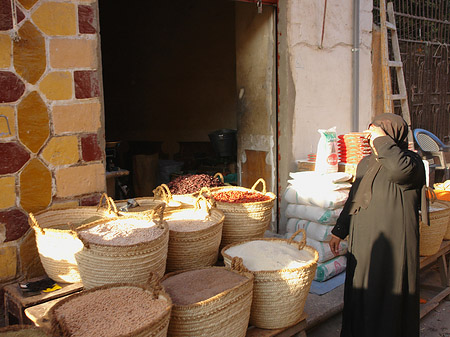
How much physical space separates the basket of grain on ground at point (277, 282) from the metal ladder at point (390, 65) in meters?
3.23

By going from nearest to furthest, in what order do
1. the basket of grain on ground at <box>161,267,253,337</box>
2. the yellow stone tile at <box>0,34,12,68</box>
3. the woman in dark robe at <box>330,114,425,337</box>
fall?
the basket of grain on ground at <box>161,267,253,337</box> → the yellow stone tile at <box>0,34,12,68</box> → the woman in dark robe at <box>330,114,425,337</box>

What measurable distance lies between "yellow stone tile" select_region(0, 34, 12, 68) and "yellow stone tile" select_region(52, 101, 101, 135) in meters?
0.35

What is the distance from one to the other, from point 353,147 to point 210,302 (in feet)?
8.73

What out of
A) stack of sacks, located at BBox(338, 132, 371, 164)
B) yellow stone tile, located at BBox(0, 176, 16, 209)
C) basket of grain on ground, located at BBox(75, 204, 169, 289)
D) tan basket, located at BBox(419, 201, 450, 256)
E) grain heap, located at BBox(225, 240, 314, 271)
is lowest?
tan basket, located at BBox(419, 201, 450, 256)

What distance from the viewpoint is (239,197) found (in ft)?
9.00

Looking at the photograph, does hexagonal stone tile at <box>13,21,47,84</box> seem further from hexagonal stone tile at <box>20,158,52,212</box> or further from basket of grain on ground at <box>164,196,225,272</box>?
basket of grain on ground at <box>164,196,225,272</box>

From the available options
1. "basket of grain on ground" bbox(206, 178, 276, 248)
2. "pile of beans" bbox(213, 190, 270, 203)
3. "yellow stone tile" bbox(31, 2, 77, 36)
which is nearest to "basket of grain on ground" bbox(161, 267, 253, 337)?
"basket of grain on ground" bbox(206, 178, 276, 248)

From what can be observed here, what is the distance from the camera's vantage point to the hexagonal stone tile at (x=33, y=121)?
94.7 inches

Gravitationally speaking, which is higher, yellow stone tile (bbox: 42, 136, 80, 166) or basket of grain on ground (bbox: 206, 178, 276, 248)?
yellow stone tile (bbox: 42, 136, 80, 166)

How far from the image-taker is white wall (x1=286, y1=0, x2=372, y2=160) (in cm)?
424

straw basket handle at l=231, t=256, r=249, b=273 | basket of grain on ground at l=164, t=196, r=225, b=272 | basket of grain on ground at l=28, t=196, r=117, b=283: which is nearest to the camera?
straw basket handle at l=231, t=256, r=249, b=273

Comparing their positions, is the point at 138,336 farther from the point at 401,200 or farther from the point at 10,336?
the point at 401,200

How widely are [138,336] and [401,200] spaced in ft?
5.80

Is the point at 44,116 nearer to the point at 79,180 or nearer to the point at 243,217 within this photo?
the point at 79,180
